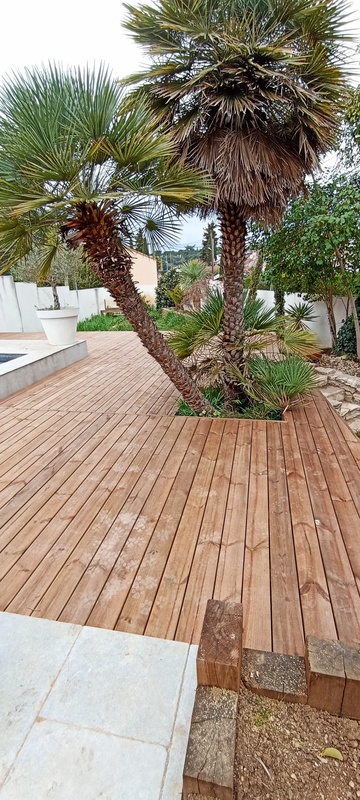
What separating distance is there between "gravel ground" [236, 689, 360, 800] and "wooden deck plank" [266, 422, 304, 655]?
60 cm

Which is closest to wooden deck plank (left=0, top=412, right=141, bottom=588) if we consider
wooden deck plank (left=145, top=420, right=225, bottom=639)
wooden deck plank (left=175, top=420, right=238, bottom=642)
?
wooden deck plank (left=145, top=420, right=225, bottom=639)

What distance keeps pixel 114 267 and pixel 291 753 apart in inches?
113

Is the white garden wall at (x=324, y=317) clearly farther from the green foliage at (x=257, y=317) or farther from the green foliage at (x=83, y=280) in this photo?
the green foliage at (x=83, y=280)

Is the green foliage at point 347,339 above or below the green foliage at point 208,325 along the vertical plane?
below

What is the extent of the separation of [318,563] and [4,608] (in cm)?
150

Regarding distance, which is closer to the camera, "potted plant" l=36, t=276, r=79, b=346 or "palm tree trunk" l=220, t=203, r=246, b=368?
"palm tree trunk" l=220, t=203, r=246, b=368

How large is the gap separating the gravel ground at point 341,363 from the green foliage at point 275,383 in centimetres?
192

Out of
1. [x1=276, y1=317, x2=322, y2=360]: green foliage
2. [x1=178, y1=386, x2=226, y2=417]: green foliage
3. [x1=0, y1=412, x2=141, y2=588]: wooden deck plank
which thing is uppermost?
[x1=276, y1=317, x2=322, y2=360]: green foliage

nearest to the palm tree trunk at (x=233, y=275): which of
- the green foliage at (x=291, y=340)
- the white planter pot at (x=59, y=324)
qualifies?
the green foliage at (x=291, y=340)

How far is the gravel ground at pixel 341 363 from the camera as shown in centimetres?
563

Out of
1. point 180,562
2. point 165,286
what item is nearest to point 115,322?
point 165,286

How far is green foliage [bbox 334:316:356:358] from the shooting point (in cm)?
609

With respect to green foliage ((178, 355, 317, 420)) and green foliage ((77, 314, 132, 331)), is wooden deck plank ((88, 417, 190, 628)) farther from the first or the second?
green foliage ((77, 314, 132, 331))

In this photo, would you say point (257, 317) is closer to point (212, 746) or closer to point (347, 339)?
point (347, 339)
